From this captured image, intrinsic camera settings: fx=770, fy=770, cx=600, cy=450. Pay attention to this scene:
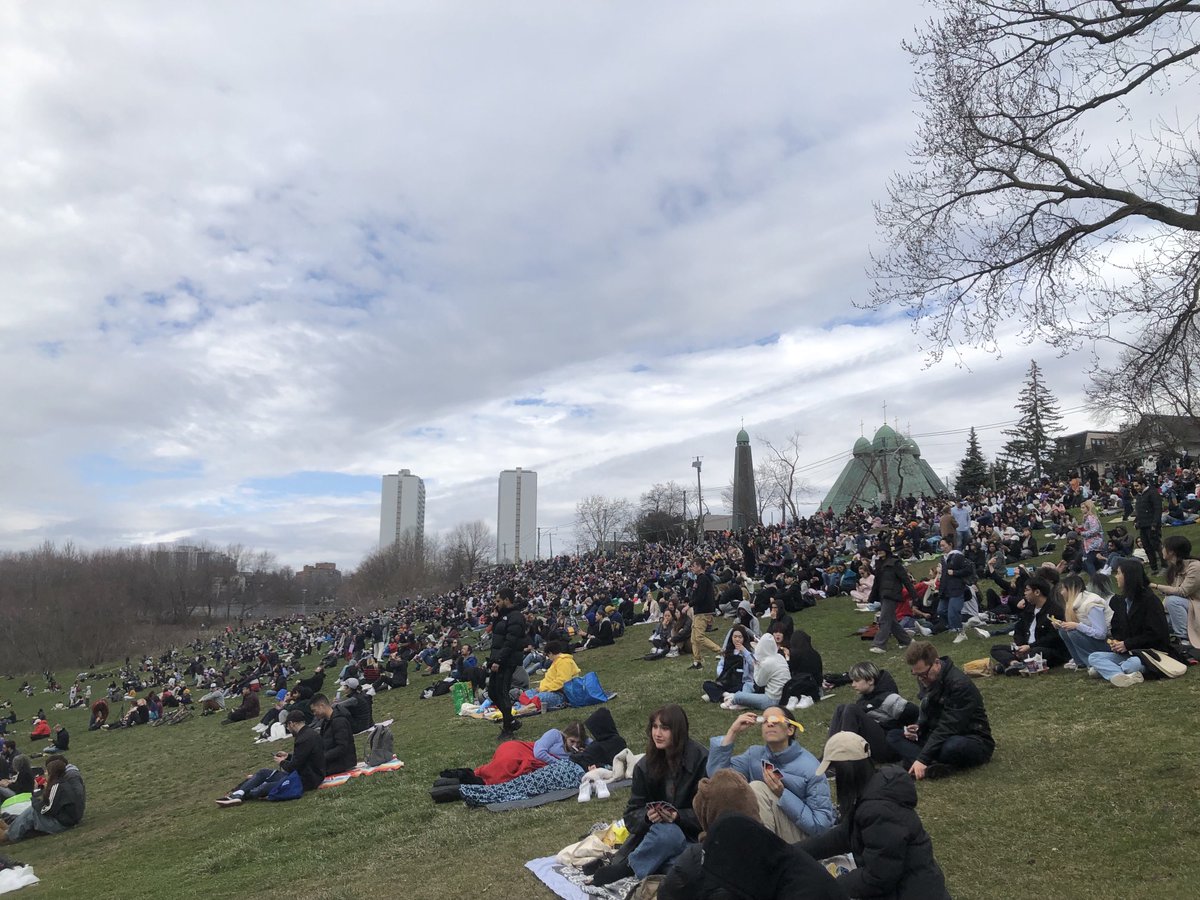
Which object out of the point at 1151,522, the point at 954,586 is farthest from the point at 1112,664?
the point at 1151,522

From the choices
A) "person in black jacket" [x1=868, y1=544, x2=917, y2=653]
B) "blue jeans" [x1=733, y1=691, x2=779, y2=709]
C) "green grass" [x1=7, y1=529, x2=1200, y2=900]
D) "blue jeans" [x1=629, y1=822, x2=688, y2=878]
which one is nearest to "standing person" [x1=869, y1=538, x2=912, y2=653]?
"person in black jacket" [x1=868, y1=544, x2=917, y2=653]

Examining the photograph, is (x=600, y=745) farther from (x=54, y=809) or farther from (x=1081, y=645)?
(x=54, y=809)

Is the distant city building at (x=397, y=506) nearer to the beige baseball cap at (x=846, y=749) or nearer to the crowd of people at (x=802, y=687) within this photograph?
the crowd of people at (x=802, y=687)

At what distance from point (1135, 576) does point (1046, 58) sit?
548 centimetres

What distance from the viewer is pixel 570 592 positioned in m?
34.0

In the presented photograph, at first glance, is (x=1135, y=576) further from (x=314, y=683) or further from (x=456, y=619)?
(x=456, y=619)

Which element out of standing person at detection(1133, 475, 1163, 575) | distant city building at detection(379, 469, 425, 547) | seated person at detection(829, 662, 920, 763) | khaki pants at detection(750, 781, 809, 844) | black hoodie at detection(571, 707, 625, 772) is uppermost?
distant city building at detection(379, 469, 425, 547)

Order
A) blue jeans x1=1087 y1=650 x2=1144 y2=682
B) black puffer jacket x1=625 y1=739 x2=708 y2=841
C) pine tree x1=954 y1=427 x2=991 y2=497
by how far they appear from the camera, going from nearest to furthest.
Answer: black puffer jacket x1=625 y1=739 x2=708 y2=841 → blue jeans x1=1087 y1=650 x2=1144 y2=682 → pine tree x1=954 y1=427 x2=991 y2=497

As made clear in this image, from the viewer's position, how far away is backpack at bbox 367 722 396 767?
32.2ft

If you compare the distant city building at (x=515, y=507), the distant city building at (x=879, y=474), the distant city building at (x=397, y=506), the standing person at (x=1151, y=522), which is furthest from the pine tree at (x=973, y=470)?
the distant city building at (x=397, y=506)

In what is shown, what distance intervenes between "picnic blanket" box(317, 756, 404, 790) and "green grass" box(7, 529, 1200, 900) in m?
0.28

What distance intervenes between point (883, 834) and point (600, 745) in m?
4.57

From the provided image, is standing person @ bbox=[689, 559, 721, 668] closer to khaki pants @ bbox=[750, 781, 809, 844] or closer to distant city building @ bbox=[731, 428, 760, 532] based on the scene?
khaki pants @ bbox=[750, 781, 809, 844]

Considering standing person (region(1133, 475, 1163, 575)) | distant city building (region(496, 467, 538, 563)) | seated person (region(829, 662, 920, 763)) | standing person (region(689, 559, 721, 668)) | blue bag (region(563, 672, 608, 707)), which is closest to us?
seated person (region(829, 662, 920, 763))
